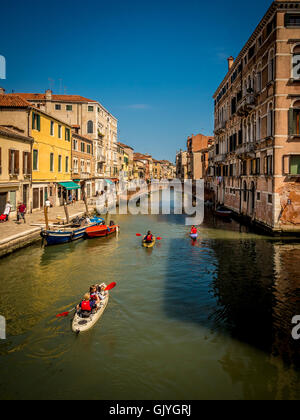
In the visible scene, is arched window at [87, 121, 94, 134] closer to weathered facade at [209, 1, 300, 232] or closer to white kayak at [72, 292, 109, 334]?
weathered facade at [209, 1, 300, 232]

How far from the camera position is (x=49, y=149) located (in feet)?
96.0

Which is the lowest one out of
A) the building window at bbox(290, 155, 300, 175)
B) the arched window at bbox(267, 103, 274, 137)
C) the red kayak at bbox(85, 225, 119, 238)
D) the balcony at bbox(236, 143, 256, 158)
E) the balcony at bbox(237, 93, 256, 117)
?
the red kayak at bbox(85, 225, 119, 238)

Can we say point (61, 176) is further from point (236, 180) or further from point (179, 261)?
point (179, 261)

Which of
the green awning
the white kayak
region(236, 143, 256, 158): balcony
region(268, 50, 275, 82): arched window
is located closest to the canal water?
the white kayak

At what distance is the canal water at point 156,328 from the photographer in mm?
6855

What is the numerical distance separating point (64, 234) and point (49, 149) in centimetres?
1252

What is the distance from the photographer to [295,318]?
9969mm

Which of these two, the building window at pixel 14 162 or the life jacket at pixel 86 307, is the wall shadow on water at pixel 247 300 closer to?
the life jacket at pixel 86 307

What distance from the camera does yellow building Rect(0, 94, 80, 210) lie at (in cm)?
2448

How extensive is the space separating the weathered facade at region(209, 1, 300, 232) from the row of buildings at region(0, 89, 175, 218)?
1431cm

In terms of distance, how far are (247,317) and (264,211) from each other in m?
14.2

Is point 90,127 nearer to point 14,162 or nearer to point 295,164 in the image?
point 14,162
